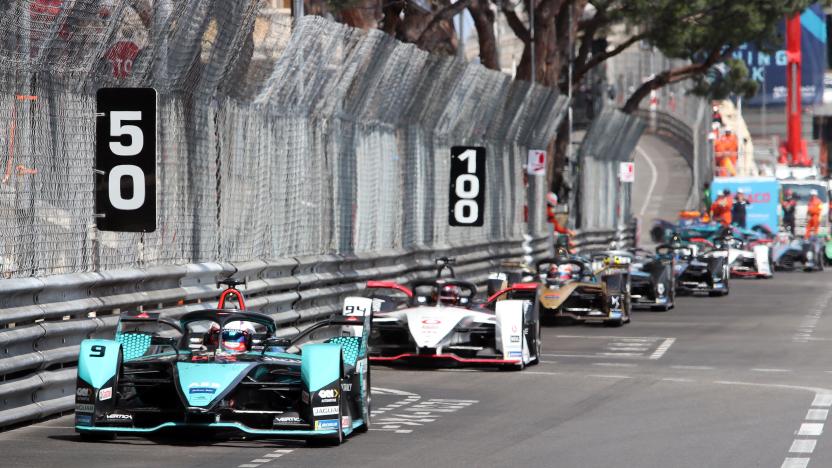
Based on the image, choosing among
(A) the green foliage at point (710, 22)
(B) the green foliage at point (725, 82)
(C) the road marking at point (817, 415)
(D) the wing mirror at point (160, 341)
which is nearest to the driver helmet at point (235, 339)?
(D) the wing mirror at point (160, 341)

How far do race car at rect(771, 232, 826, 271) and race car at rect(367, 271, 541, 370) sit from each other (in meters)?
25.2

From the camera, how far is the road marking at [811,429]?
1235cm

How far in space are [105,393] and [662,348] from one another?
1029cm

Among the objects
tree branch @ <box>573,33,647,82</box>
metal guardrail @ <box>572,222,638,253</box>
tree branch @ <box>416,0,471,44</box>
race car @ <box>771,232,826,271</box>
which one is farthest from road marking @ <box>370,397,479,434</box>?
tree branch @ <box>573,33,647,82</box>

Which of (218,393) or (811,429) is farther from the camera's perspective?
(811,429)

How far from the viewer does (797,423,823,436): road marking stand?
1235 cm

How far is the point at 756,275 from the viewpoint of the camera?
38938 mm

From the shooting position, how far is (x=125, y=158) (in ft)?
45.3

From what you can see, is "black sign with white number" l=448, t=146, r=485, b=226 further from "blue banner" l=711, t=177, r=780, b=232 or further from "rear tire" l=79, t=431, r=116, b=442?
"blue banner" l=711, t=177, r=780, b=232

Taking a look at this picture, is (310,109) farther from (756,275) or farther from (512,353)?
(756,275)

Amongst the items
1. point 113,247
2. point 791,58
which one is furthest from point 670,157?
point 113,247

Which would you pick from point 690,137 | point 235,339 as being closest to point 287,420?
point 235,339

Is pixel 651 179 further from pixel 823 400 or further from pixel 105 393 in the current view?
pixel 105 393

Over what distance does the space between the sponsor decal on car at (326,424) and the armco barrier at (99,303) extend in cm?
212
